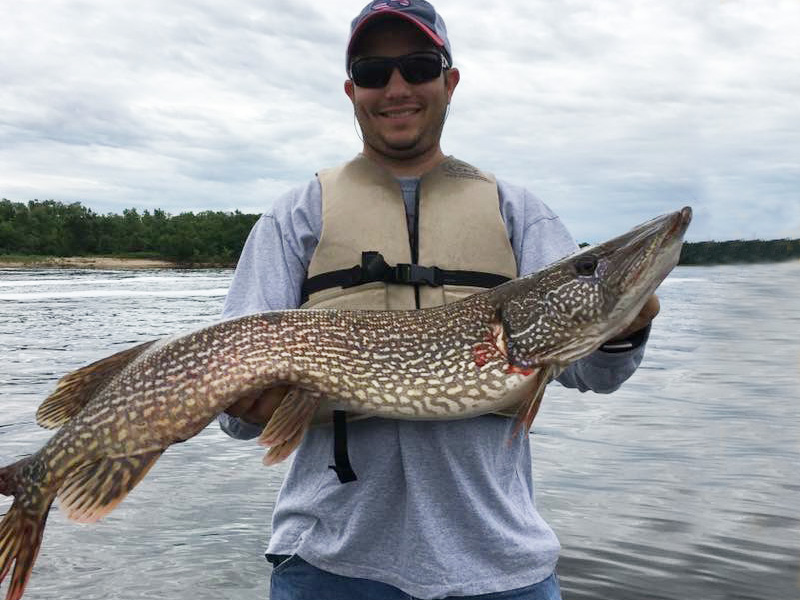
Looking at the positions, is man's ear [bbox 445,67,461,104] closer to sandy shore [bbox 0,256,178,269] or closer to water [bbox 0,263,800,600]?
water [bbox 0,263,800,600]

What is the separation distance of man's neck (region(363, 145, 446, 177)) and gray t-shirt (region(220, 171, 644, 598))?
56 centimetres

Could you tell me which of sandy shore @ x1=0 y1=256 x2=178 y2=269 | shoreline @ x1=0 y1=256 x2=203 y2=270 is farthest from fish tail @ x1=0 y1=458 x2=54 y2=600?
sandy shore @ x1=0 y1=256 x2=178 y2=269

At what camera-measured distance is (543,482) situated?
734cm

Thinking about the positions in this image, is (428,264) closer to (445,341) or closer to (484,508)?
(445,341)

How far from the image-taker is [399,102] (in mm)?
3172

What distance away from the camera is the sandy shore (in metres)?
59.2

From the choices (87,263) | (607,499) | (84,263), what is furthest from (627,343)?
(84,263)

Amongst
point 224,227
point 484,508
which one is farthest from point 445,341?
point 224,227

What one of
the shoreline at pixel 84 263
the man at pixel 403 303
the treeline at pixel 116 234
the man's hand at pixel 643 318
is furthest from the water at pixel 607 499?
the treeline at pixel 116 234

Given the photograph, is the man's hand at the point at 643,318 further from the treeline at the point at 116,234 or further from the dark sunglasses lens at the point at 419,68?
the treeline at the point at 116,234

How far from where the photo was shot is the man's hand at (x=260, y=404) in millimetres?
2994

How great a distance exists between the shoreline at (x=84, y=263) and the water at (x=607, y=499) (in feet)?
160

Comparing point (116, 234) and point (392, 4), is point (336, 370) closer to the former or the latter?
point (392, 4)

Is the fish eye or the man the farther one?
the fish eye
